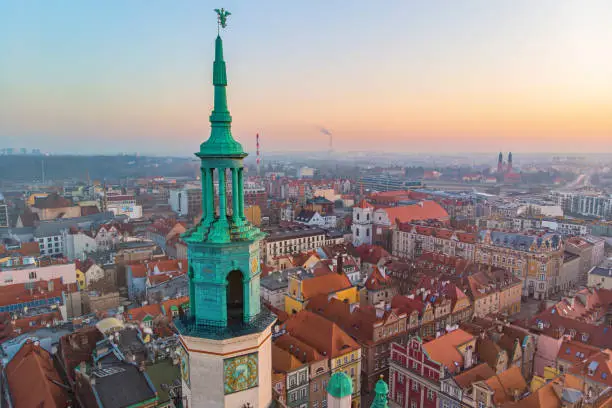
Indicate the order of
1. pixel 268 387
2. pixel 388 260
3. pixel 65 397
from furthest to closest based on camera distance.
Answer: pixel 388 260, pixel 65 397, pixel 268 387

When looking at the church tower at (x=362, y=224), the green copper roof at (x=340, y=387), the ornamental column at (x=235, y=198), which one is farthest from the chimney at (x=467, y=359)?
the church tower at (x=362, y=224)

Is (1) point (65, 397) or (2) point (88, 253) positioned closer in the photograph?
(1) point (65, 397)

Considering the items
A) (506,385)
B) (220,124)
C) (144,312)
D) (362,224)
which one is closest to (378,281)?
(506,385)

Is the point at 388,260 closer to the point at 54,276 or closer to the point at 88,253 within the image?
the point at 54,276

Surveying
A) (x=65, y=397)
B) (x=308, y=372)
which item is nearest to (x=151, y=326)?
(x=65, y=397)

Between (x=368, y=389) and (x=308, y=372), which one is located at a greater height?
(x=308, y=372)

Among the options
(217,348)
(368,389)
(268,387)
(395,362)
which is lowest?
(368,389)
